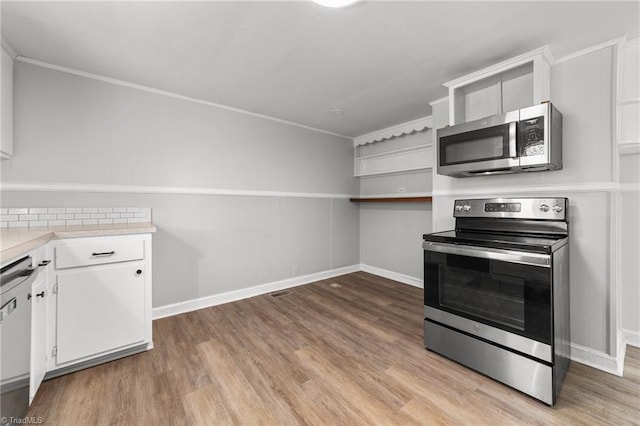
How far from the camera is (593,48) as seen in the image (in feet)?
6.26

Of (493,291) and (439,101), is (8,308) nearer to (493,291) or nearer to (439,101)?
(493,291)

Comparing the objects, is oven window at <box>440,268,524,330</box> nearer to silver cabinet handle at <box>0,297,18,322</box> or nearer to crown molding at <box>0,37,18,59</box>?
silver cabinet handle at <box>0,297,18,322</box>

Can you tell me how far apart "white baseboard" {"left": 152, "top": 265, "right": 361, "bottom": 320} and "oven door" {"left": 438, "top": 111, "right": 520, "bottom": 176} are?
2.30 meters

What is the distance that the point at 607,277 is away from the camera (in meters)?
1.86

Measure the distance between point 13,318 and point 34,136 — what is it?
171 centimetres

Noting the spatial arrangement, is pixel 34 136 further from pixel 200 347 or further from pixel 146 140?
pixel 200 347

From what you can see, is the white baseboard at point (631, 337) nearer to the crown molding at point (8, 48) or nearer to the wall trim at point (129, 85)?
the wall trim at point (129, 85)

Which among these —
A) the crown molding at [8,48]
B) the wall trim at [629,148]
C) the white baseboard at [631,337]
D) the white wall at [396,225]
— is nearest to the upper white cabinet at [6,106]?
the crown molding at [8,48]

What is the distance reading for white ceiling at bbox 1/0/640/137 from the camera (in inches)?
62.9

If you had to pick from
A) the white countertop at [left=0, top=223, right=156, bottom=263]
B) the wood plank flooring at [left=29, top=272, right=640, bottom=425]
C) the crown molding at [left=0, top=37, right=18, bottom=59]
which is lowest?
the wood plank flooring at [left=29, top=272, right=640, bottom=425]

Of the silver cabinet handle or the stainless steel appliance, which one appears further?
the stainless steel appliance

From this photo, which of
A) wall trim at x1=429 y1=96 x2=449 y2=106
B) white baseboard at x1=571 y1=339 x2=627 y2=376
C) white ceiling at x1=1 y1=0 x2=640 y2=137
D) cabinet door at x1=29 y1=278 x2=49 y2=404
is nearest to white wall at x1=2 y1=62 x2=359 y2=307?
white ceiling at x1=1 y1=0 x2=640 y2=137

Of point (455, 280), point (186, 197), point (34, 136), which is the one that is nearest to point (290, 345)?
point (455, 280)

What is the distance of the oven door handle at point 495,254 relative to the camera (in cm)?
153
